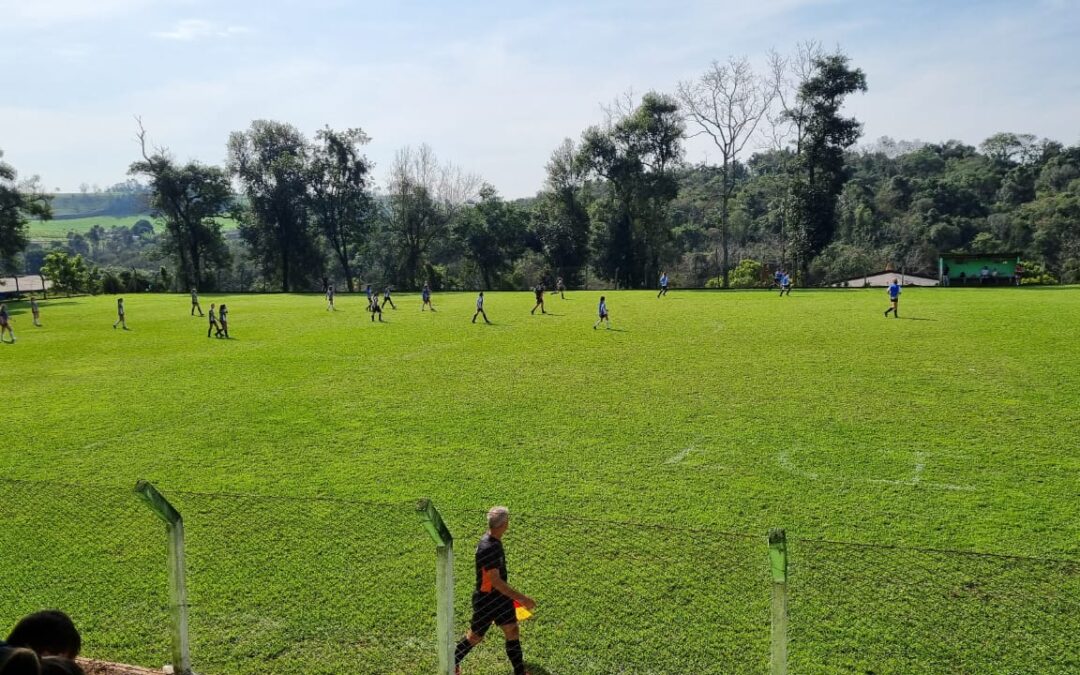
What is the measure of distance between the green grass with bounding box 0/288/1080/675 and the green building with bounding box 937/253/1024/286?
102 feet

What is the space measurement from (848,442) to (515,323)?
21488 millimetres

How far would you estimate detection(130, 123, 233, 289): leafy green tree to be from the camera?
2852 inches

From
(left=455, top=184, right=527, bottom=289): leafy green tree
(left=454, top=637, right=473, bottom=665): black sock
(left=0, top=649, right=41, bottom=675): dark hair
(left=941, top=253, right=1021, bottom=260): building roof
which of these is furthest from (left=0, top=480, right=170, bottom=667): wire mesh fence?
(left=455, top=184, right=527, bottom=289): leafy green tree

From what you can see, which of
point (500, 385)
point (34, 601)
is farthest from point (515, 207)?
point (34, 601)

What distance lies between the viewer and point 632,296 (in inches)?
1992

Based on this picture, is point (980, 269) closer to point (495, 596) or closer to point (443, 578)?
point (495, 596)

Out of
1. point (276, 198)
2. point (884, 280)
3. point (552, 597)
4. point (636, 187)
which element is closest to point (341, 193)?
point (276, 198)

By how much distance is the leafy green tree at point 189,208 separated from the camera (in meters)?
72.4

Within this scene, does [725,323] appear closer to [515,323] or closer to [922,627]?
[515,323]

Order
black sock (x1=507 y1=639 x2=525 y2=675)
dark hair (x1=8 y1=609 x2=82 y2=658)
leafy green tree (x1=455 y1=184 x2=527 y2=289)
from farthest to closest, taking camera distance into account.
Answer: leafy green tree (x1=455 y1=184 x2=527 y2=289), black sock (x1=507 y1=639 x2=525 y2=675), dark hair (x1=8 y1=609 x2=82 y2=658)

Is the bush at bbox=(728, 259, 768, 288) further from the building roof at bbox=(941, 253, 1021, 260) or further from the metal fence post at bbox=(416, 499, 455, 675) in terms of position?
the metal fence post at bbox=(416, 499, 455, 675)

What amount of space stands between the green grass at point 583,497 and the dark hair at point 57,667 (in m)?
2.74

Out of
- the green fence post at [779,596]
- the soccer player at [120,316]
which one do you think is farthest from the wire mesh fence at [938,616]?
the soccer player at [120,316]

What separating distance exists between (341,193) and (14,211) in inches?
1080
